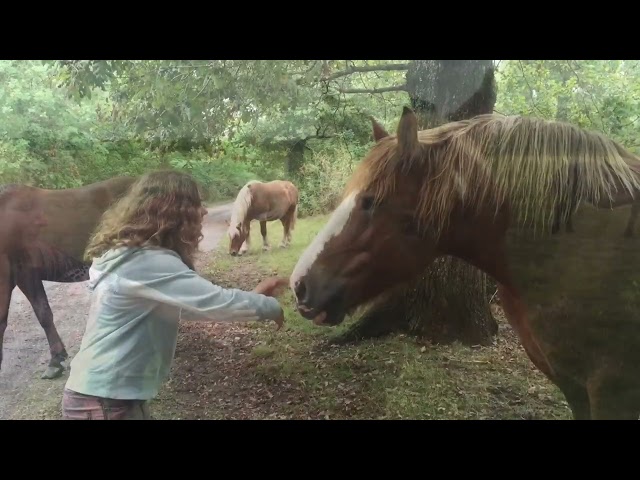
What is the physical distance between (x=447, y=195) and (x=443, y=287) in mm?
449

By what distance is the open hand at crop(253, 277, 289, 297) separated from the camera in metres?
1.92

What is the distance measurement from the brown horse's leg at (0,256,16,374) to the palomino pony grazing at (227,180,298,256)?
A: 0.89 meters

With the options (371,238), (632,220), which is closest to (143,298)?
(371,238)

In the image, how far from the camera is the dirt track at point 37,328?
1.98 metres

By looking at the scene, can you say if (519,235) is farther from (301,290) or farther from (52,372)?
(52,372)

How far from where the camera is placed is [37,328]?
6.64ft

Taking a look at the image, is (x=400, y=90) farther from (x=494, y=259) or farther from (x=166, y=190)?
(x=166, y=190)

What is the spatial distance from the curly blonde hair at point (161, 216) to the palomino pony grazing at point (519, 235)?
1.57 feet

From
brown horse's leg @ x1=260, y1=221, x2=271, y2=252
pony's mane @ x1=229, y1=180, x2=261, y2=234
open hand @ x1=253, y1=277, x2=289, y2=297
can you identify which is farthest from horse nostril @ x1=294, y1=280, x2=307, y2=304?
pony's mane @ x1=229, y1=180, x2=261, y2=234

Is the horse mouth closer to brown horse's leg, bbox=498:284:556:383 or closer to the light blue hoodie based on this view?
the light blue hoodie

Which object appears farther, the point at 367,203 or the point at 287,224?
the point at 287,224

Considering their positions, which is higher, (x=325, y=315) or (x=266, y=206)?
(x=266, y=206)
